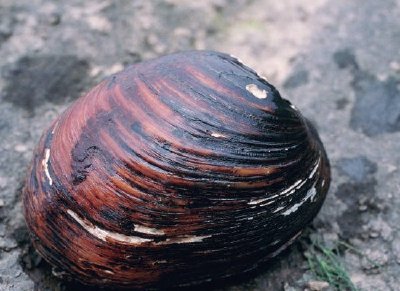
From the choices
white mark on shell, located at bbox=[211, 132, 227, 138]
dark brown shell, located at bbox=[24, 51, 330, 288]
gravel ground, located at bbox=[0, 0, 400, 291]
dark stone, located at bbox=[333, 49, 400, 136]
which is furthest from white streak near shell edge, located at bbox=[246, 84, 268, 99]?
dark stone, located at bbox=[333, 49, 400, 136]

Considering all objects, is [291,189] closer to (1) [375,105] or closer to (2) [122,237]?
(2) [122,237]

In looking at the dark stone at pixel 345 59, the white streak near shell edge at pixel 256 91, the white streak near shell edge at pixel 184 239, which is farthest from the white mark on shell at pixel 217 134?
the dark stone at pixel 345 59

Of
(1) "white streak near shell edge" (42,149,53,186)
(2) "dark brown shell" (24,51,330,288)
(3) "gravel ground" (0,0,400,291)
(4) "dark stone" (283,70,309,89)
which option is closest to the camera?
(2) "dark brown shell" (24,51,330,288)

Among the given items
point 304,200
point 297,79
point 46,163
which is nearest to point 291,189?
point 304,200

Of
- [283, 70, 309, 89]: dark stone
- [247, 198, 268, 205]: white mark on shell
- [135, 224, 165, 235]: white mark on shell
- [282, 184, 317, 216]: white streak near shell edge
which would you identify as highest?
[247, 198, 268, 205]: white mark on shell

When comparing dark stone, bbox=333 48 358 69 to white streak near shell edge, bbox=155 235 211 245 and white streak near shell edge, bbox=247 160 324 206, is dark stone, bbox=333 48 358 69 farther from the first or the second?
white streak near shell edge, bbox=155 235 211 245

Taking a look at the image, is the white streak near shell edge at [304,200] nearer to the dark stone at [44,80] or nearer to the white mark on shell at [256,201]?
the white mark on shell at [256,201]

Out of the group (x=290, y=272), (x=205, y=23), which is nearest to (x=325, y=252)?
(x=290, y=272)
